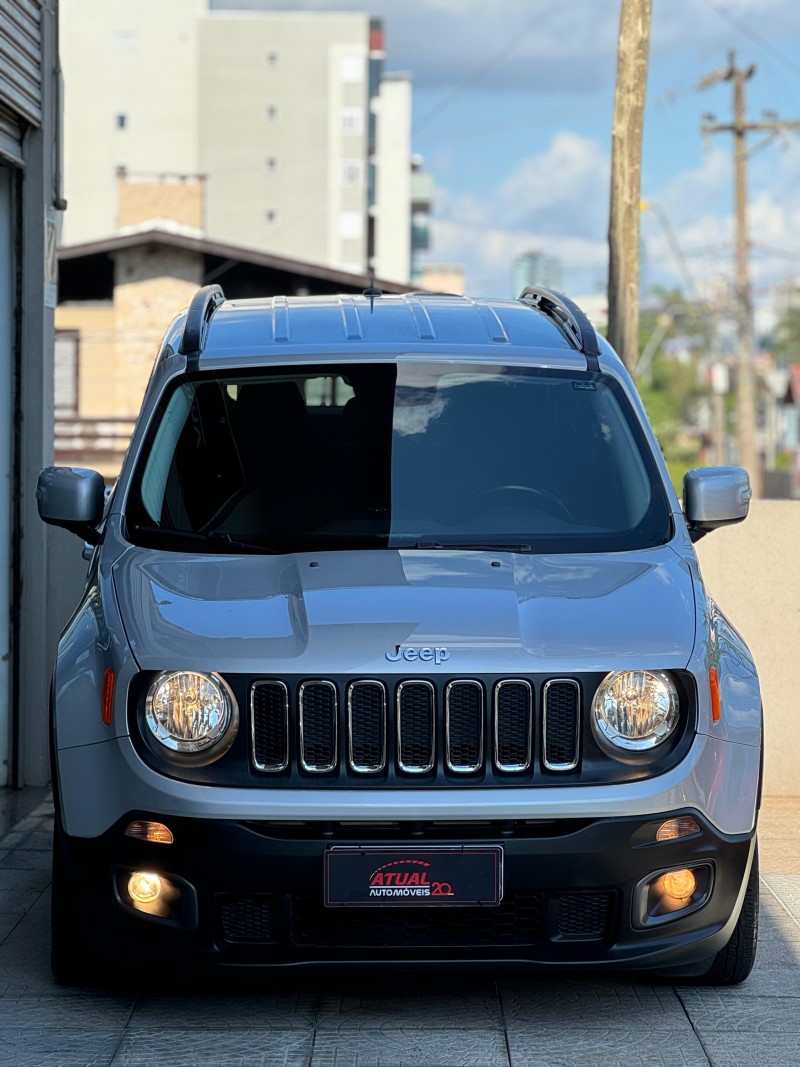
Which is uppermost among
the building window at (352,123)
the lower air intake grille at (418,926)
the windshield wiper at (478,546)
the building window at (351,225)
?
the building window at (352,123)

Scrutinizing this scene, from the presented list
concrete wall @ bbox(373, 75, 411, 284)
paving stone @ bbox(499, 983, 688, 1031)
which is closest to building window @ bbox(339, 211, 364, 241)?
concrete wall @ bbox(373, 75, 411, 284)

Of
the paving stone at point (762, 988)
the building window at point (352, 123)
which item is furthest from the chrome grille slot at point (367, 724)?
the building window at point (352, 123)

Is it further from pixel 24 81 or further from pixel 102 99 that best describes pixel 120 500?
pixel 102 99

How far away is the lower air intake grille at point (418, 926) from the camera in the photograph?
4590mm

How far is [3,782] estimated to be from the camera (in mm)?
8375

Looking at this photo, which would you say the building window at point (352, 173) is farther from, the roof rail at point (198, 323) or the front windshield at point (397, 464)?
the front windshield at point (397, 464)

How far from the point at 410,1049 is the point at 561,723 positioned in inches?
37.8

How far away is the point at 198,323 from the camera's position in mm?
5988

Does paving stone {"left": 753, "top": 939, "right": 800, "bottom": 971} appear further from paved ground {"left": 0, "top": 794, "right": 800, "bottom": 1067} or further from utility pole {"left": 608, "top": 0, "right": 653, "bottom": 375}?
utility pole {"left": 608, "top": 0, "right": 653, "bottom": 375}

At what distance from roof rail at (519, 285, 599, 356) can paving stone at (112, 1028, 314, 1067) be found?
8.33 feet

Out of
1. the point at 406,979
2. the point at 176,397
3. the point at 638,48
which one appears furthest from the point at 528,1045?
the point at 638,48

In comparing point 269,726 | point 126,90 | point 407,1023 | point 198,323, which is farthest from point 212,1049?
point 126,90

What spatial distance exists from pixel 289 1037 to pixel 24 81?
202 inches

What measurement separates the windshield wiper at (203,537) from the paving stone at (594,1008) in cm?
149
